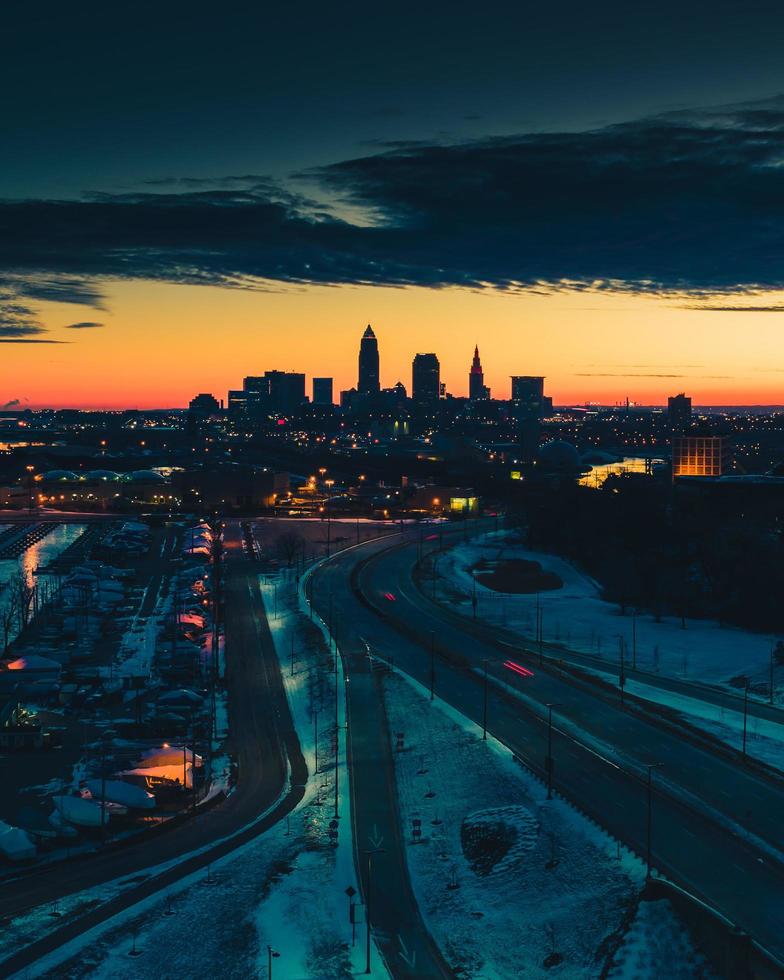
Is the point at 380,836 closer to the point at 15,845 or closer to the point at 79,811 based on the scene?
the point at 79,811

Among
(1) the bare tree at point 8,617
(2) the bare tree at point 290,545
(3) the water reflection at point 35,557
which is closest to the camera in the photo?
(1) the bare tree at point 8,617

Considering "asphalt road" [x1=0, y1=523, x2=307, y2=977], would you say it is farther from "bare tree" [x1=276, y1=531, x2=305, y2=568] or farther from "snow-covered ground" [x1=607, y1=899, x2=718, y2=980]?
"bare tree" [x1=276, y1=531, x2=305, y2=568]

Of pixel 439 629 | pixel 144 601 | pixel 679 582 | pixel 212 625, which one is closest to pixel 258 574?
pixel 144 601

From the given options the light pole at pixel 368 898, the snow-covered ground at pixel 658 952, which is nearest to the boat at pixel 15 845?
the light pole at pixel 368 898

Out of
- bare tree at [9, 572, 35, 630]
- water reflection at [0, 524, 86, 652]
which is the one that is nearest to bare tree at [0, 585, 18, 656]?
water reflection at [0, 524, 86, 652]

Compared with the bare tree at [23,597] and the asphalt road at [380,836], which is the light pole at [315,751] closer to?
the asphalt road at [380,836]
